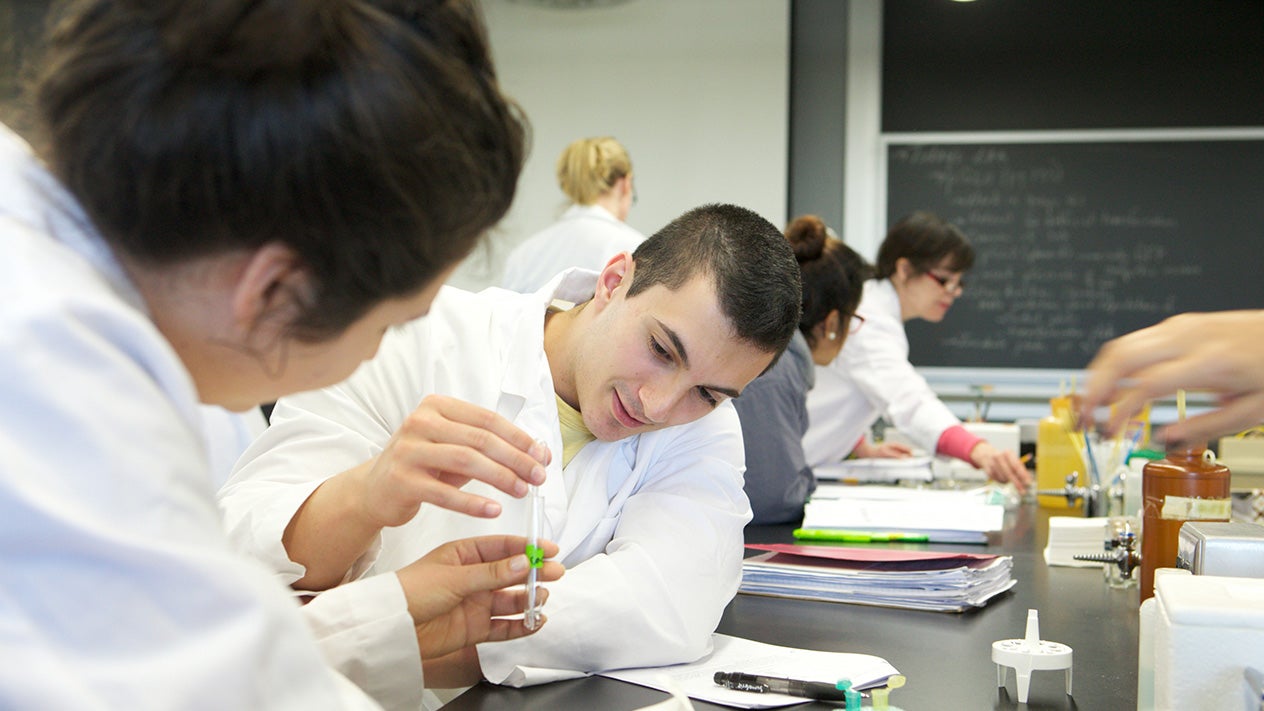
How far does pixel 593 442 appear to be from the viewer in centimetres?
165

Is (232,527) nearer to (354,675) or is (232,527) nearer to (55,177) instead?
(354,675)

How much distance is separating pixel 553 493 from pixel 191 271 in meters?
0.89

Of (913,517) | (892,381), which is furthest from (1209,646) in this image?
(892,381)

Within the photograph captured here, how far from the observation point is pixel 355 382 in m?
1.56

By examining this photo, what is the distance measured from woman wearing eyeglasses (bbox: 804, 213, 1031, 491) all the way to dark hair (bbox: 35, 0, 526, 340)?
8.47 ft

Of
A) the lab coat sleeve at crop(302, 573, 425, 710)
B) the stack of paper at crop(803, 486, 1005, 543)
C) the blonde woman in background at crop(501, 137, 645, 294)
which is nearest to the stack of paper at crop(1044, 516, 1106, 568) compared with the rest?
the stack of paper at crop(803, 486, 1005, 543)

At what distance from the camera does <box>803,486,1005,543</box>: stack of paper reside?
2199 millimetres

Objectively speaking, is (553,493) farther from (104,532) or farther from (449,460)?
(104,532)

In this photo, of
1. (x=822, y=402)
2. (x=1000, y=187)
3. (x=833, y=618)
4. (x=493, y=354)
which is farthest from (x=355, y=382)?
(x=1000, y=187)

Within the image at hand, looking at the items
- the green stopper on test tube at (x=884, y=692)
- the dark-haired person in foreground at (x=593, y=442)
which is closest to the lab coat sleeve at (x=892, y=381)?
the dark-haired person in foreground at (x=593, y=442)

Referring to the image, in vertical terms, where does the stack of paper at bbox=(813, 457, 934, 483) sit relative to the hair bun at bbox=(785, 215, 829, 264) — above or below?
below

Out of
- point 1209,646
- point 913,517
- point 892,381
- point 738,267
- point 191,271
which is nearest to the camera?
point 191,271

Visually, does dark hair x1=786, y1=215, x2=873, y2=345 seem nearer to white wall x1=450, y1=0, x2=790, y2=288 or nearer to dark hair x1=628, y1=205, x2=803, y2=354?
dark hair x1=628, y1=205, x2=803, y2=354

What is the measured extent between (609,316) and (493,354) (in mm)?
191
